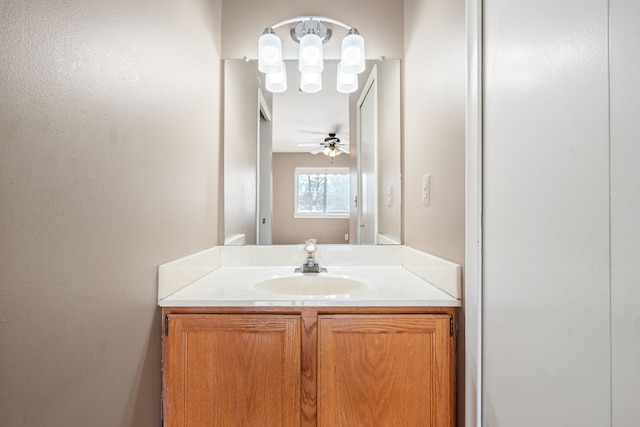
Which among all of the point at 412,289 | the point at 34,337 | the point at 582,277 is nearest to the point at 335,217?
the point at 412,289

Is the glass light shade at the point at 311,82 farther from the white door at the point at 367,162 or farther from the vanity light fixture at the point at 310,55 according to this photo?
the white door at the point at 367,162

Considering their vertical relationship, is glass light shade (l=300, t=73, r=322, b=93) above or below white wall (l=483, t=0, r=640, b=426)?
above

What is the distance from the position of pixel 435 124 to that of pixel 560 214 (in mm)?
679

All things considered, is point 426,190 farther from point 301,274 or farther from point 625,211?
point 625,211

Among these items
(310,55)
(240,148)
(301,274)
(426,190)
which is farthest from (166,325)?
(310,55)

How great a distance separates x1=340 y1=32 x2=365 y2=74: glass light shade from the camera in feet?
5.08

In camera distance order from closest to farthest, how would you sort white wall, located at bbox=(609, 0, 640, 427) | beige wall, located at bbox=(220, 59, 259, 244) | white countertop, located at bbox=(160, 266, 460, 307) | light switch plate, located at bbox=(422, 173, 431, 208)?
white wall, located at bbox=(609, 0, 640, 427)
white countertop, located at bbox=(160, 266, 460, 307)
light switch plate, located at bbox=(422, 173, 431, 208)
beige wall, located at bbox=(220, 59, 259, 244)

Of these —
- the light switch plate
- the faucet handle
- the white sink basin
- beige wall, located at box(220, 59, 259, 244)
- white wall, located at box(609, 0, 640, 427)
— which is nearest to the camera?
white wall, located at box(609, 0, 640, 427)

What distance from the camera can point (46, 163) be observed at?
59 cm

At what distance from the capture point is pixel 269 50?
1.53m

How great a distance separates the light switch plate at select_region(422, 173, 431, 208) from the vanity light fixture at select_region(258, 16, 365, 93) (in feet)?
2.09

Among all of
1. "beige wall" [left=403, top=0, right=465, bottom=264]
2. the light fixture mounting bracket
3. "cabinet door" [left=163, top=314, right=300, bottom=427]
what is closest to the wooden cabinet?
"cabinet door" [left=163, top=314, right=300, bottom=427]

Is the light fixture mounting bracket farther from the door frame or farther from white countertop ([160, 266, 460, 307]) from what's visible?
white countertop ([160, 266, 460, 307])

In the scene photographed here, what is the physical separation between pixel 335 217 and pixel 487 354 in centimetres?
95
